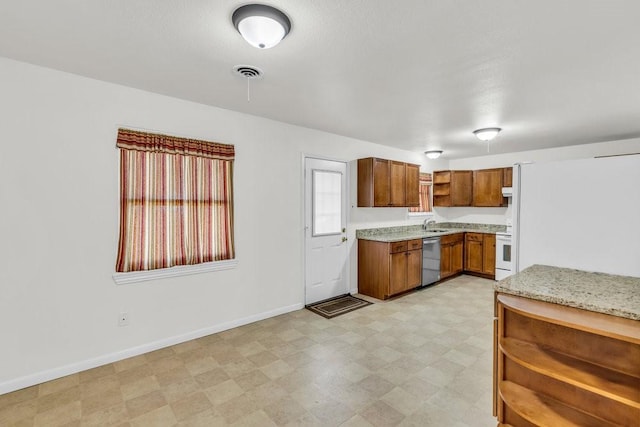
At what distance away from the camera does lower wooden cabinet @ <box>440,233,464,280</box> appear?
18.5 feet

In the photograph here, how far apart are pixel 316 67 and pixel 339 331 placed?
2.76 meters

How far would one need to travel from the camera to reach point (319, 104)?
3234 millimetres

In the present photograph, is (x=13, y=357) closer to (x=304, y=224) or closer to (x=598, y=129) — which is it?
(x=304, y=224)

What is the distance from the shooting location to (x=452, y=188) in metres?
6.53

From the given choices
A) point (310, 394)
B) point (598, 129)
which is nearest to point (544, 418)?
point (310, 394)

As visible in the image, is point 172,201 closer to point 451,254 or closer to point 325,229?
point 325,229

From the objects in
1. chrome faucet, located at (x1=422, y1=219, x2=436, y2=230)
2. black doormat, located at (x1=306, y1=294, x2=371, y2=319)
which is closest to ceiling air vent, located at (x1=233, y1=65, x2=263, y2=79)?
black doormat, located at (x1=306, y1=294, x2=371, y2=319)

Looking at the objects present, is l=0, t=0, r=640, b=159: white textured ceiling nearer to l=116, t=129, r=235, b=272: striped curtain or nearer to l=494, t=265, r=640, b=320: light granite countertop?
l=116, t=129, r=235, b=272: striped curtain

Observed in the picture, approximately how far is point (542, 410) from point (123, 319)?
3291 mm

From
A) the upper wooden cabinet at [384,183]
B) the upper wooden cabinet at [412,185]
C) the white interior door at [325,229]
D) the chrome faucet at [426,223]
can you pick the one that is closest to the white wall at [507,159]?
the chrome faucet at [426,223]

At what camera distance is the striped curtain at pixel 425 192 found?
21.2 ft

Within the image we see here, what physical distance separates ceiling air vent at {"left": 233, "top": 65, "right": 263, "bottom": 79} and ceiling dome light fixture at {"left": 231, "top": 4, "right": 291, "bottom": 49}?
0.59m

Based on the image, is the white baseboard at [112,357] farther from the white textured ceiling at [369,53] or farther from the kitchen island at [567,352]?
the kitchen island at [567,352]

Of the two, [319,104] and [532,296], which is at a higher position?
[319,104]
